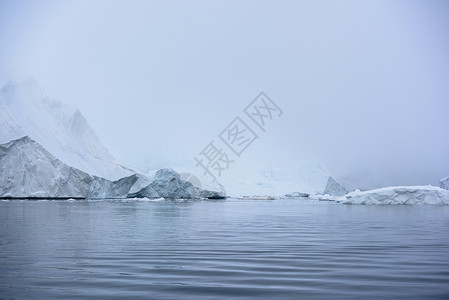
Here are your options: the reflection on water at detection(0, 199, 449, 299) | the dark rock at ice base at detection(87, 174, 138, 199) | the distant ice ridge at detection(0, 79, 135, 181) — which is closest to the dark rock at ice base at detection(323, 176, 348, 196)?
the distant ice ridge at detection(0, 79, 135, 181)

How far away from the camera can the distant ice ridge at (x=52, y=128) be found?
1732 inches

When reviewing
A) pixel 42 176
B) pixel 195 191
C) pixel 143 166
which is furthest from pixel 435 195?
pixel 143 166

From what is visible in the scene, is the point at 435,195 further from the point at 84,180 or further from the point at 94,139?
the point at 94,139

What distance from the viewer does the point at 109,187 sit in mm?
49656

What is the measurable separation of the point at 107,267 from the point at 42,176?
127 ft

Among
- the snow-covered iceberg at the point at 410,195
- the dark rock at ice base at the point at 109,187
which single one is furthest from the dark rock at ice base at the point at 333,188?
the snow-covered iceberg at the point at 410,195

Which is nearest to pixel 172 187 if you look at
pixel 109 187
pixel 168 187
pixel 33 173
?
pixel 168 187

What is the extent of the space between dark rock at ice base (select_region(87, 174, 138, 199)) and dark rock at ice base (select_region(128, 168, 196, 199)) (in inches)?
143

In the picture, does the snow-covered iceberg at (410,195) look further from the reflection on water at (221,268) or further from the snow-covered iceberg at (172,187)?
the reflection on water at (221,268)

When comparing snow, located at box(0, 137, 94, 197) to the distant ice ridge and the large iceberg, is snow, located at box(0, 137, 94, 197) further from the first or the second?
the distant ice ridge

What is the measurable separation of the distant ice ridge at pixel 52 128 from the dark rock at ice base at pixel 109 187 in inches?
26.3

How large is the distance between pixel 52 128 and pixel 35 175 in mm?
11120

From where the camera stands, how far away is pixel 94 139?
59.3 m

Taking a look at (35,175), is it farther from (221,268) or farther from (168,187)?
(221,268)
